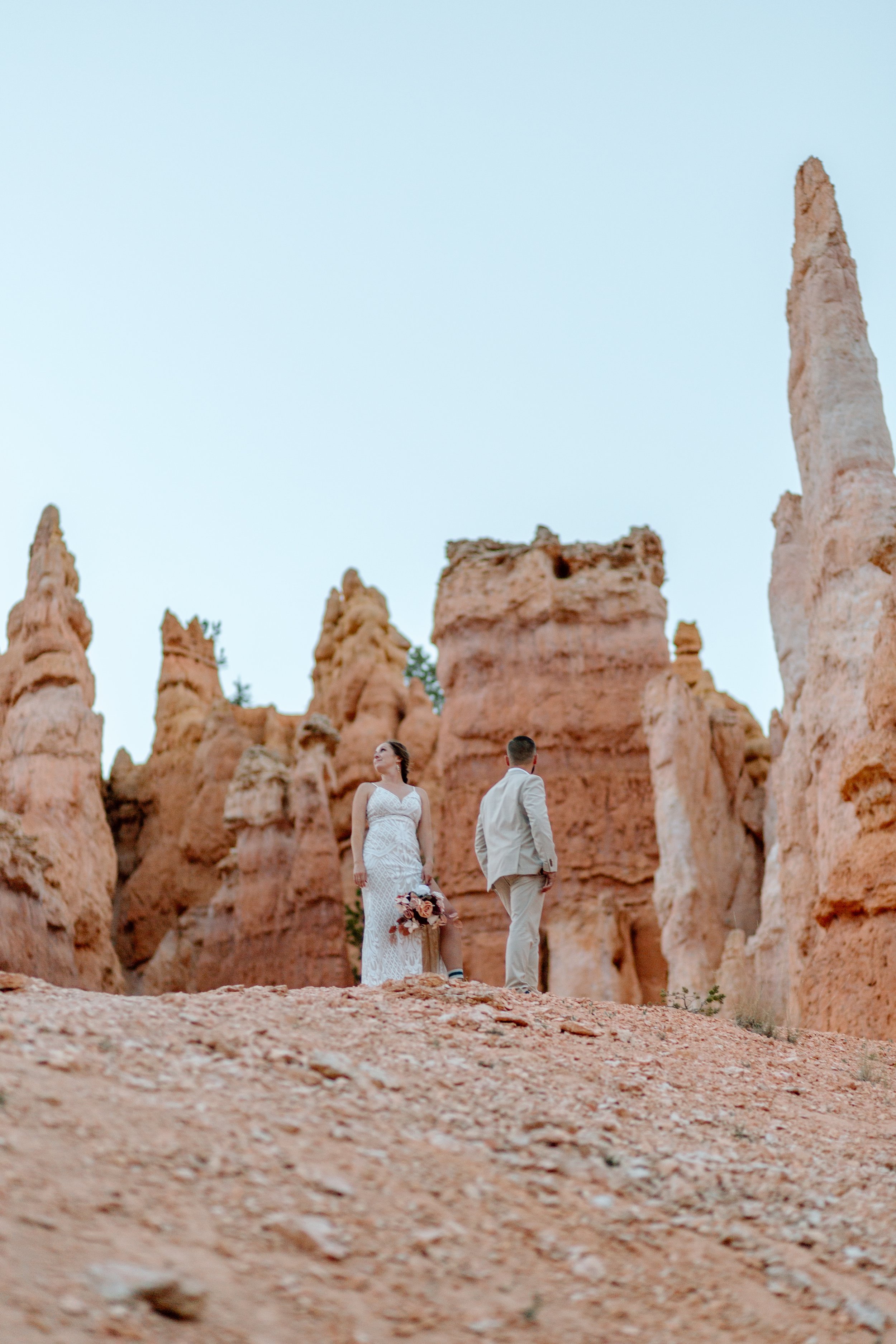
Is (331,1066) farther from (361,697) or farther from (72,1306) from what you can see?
(361,697)

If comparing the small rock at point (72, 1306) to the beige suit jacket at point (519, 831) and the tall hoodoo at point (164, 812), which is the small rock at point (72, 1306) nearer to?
the beige suit jacket at point (519, 831)

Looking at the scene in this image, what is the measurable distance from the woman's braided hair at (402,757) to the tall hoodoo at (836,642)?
3.94 metres

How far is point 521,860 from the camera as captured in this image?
7.46 meters

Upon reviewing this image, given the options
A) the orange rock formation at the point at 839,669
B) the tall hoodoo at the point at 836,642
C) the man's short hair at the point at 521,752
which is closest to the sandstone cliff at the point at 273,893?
the orange rock formation at the point at 839,669

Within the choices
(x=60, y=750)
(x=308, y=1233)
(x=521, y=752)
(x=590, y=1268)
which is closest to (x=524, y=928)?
(x=521, y=752)

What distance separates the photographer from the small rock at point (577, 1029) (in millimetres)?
5777

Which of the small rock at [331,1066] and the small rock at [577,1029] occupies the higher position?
the small rock at [577,1029]

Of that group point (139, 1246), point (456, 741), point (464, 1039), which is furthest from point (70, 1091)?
point (456, 741)

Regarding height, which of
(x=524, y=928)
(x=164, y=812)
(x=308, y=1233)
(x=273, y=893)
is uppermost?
(x=164, y=812)

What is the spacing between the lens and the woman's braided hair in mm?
7527

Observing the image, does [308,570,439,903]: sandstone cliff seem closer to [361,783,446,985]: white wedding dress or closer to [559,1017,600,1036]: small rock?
[361,783,446,985]: white wedding dress

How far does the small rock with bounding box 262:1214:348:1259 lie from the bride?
3926mm

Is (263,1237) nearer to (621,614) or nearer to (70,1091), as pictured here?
(70,1091)

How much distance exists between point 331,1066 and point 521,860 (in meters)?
3.22
